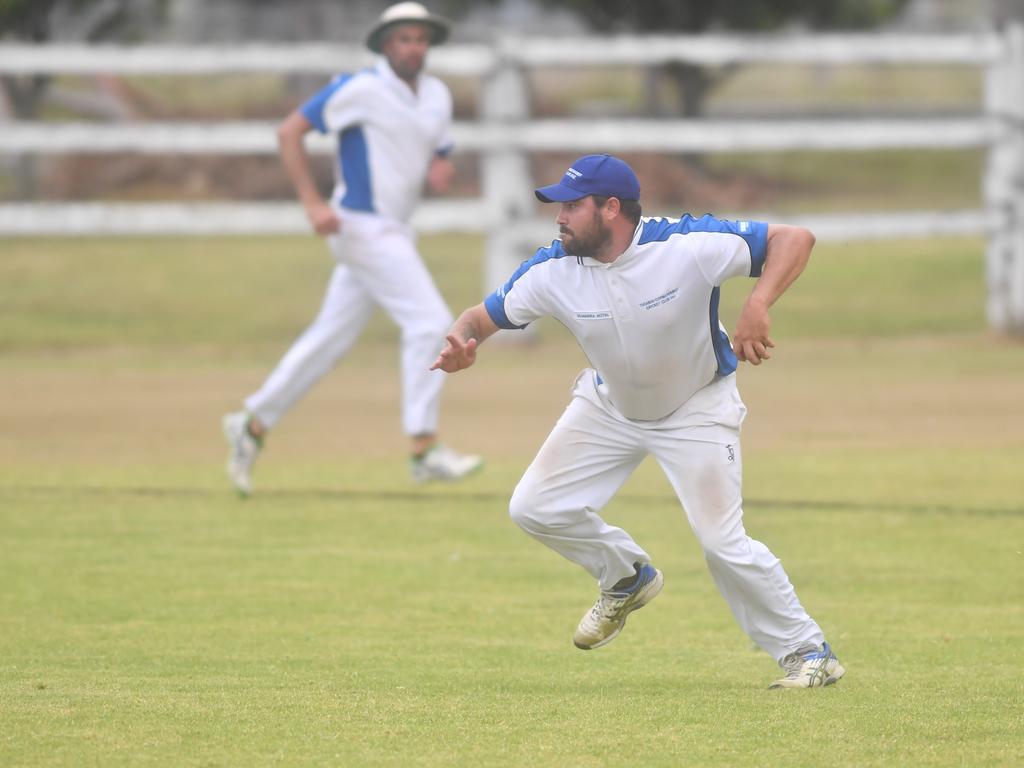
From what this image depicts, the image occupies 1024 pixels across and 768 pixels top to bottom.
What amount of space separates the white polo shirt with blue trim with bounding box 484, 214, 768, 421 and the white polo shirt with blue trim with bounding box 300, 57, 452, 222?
14.2 ft

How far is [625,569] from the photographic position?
6.64 meters

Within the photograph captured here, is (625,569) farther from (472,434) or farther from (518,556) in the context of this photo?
(472,434)

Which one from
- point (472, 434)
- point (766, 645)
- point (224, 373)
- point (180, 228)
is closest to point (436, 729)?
point (766, 645)

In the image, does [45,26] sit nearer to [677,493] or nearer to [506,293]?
[506,293]

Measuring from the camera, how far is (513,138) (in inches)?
648

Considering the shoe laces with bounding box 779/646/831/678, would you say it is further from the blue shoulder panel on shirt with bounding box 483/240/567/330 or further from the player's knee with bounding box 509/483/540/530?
the blue shoulder panel on shirt with bounding box 483/240/567/330

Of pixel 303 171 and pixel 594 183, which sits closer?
pixel 594 183

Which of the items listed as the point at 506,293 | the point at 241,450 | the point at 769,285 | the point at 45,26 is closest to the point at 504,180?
the point at 241,450

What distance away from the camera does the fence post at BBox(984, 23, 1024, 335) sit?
16.5 metres

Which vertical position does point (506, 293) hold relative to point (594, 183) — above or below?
below

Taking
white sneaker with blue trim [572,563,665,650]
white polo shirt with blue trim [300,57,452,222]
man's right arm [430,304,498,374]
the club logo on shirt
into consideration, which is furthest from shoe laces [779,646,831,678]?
white polo shirt with blue trim [300,57,452,222]

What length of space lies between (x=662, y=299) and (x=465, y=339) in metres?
0.68

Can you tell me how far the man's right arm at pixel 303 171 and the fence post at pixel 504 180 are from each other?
235 inches

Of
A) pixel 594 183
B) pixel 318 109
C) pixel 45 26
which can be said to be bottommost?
pixel 45 26
